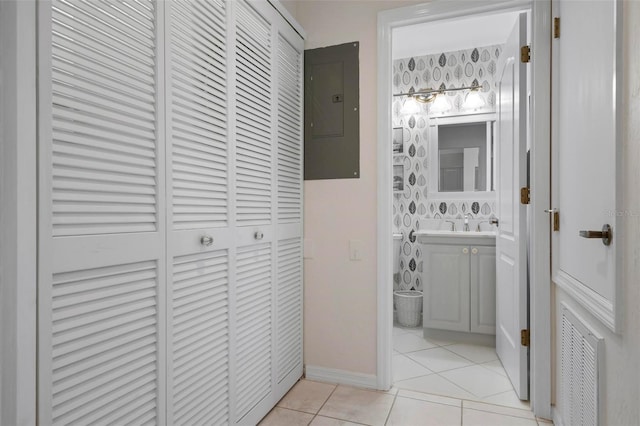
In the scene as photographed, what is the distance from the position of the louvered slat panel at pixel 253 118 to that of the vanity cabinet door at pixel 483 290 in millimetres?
1870

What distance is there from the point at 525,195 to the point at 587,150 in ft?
2.28

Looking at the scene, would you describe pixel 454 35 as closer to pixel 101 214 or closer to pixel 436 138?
pixel 436 138

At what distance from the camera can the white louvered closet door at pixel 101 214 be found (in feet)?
2.95

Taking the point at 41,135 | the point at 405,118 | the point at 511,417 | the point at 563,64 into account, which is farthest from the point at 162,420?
the point at 405,118

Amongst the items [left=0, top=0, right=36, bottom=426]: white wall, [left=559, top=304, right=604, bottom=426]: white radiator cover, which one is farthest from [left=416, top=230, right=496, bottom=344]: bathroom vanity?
[left=0, top=0, right=36, bottom=426]: white wall

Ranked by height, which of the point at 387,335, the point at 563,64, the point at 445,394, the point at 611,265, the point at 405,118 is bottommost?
the point at 445,394

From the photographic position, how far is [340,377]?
2.34 metres

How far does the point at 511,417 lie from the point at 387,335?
73 centimetres

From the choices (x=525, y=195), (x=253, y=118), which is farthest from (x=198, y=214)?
(x=525, y=195)

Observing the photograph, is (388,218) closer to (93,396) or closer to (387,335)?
(387,335)

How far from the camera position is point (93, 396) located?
1.01m

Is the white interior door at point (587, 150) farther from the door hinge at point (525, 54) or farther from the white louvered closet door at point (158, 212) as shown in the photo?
the white louvered closet door at point (158, 212)

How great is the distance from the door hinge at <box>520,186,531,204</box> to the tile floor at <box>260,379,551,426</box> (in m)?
1.12

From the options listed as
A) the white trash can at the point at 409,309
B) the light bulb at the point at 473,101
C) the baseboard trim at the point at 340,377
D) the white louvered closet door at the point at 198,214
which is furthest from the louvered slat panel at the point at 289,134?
the light bulb at the point at 473,101
